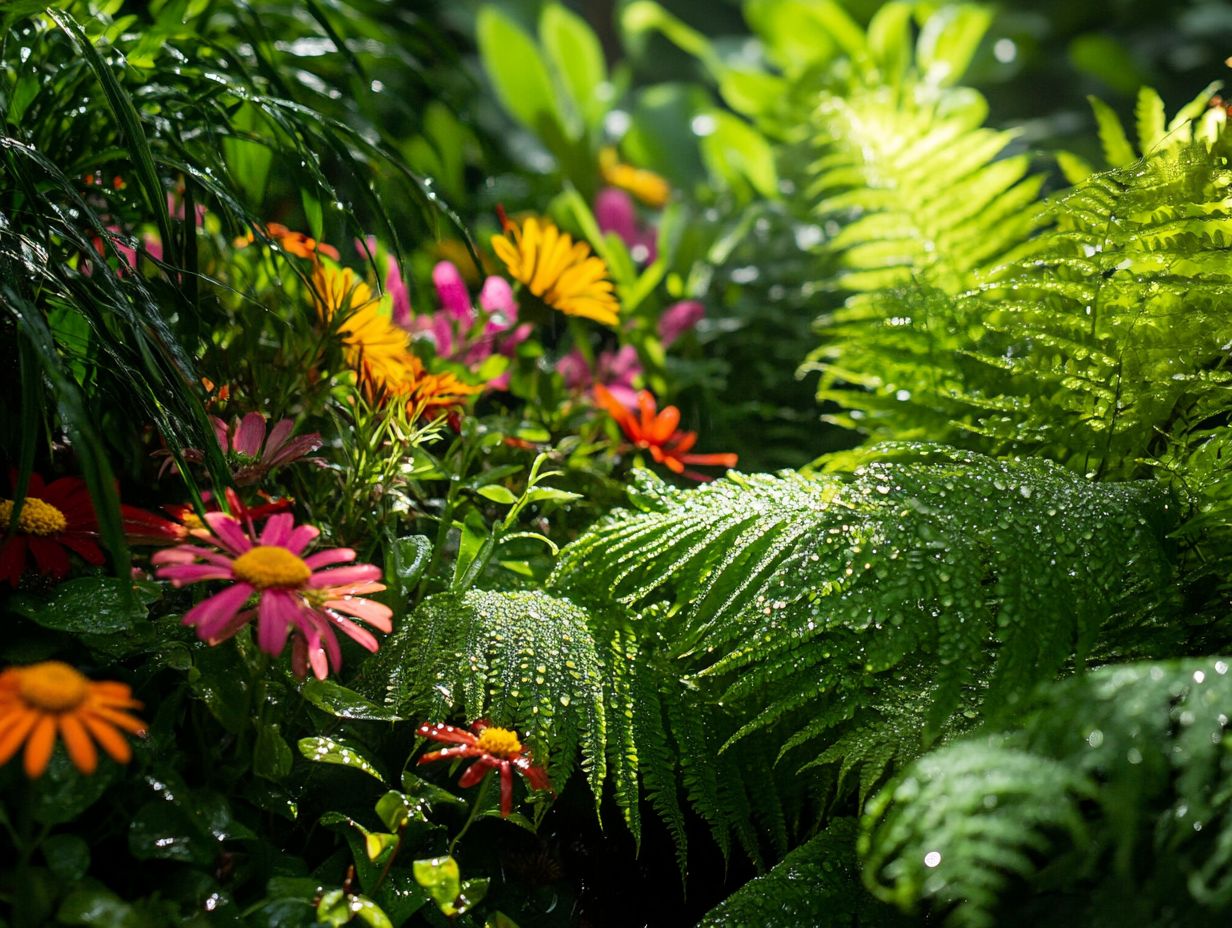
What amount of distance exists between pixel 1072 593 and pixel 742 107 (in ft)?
5.09

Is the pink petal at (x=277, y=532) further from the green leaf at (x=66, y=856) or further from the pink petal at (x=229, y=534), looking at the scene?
the green leaf at (x=66, y=856)

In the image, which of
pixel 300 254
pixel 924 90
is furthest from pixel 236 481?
pixel 924 90

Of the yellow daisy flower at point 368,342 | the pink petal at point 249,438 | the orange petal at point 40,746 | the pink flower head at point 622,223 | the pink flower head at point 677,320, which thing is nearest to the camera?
the orange petal at point 40,746

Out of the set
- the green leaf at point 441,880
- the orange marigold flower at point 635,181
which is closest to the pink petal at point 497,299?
the green leaf at point 441,880

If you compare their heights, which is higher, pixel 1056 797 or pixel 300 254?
pixel 300 254

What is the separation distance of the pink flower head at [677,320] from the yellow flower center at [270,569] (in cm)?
84

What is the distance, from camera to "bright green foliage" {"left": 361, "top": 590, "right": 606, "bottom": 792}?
2.41 ft

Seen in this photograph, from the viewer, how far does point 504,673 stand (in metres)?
0.76

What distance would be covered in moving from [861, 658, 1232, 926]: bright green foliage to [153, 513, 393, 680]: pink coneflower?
1.13ft

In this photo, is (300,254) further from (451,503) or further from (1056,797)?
(1056,797)

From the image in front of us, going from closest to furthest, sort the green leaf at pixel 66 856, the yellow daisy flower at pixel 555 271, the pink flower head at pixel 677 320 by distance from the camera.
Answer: the green leaf at pixel 66 856 → the yellow daisy flower at pixel 555 271 → the pink flower head at pixel 677 320

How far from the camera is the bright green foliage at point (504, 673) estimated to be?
733mm

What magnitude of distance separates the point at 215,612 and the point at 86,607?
6.5 inches

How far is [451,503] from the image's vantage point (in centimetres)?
88
